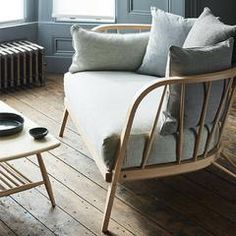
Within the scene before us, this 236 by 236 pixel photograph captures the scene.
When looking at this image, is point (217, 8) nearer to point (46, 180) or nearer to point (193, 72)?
point (193, 72)

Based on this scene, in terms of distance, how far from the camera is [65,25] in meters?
4.62

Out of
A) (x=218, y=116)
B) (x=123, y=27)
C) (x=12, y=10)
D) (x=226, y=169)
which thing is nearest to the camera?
(x=218, y=116)

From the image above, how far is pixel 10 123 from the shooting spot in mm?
2699

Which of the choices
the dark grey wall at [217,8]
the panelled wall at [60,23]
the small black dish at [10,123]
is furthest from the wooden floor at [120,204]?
the panelled wall at [60,23]

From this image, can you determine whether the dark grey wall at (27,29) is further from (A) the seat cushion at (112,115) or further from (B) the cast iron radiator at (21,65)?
(A) the seat cushion at (112,115)

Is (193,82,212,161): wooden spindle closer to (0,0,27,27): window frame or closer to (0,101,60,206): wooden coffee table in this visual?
(0,101,60,206): wooden coffee table

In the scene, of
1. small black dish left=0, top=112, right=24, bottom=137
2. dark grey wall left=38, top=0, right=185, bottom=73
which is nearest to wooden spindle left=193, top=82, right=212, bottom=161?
small black dish left=0, top=112, right=24, bottom=137

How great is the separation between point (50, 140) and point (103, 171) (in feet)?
0.93

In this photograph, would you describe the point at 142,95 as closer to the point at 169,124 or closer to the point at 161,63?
the point at 169,124

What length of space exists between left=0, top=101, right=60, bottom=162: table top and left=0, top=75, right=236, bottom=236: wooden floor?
1.24ft

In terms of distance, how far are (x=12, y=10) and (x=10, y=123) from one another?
2.09 meters

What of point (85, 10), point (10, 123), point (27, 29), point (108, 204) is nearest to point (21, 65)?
point (27, 29)

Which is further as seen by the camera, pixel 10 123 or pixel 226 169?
pixel 226 169

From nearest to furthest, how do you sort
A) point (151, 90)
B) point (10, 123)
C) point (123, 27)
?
point (151, 90)
point (10, 123)
point (123, 27)
